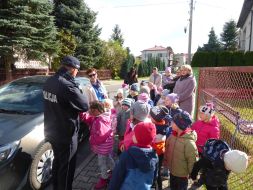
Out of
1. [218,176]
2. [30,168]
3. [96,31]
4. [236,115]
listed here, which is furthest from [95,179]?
[96,31]

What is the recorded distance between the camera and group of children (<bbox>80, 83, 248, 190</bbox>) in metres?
2.75

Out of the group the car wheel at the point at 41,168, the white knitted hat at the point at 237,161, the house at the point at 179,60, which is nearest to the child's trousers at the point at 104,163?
the car wheel at the point at 41,168

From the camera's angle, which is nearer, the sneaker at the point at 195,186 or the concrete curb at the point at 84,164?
the sneaker at the point at 195,186

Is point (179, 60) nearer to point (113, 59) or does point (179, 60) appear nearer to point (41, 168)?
point (113, 59)

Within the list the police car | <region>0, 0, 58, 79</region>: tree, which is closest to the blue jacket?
the police car

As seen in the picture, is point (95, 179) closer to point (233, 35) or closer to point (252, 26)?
point (252, 26)

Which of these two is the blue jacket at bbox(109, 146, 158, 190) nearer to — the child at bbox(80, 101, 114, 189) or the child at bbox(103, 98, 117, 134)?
the child at bbox(80, 101, 114, 189)

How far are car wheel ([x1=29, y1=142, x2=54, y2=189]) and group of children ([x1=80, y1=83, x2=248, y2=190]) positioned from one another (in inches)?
27.4

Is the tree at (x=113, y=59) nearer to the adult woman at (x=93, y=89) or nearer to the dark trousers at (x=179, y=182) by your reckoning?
the adult woman at (x=93, y=89)

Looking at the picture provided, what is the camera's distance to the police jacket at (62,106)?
11.8 ft

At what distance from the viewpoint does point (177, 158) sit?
3625 millimetres

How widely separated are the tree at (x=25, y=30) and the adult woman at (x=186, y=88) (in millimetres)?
12603

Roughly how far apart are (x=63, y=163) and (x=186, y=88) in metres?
3.08

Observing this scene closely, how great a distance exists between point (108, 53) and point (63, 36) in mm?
17698
